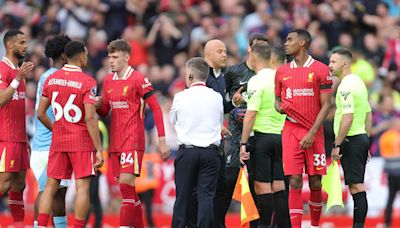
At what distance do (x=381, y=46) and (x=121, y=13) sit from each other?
6.54 m

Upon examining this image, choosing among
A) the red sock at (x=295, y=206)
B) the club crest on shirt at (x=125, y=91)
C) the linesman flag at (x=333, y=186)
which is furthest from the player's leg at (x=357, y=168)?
the club crest on shirt at (x=125, y=91)

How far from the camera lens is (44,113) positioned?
15.2m

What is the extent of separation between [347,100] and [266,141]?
1.35m

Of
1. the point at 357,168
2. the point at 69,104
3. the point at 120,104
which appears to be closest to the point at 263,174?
the point at 357,168

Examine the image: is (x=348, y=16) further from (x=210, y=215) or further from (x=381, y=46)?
(x=210, y=215)

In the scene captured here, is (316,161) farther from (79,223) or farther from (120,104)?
(79,223)

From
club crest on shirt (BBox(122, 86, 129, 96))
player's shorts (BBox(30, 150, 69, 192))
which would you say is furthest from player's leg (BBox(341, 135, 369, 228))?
player's shorts (BBox(30, 150, 69, 192))

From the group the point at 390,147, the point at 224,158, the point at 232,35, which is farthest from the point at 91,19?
the point at 224,158

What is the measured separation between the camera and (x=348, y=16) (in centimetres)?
2727

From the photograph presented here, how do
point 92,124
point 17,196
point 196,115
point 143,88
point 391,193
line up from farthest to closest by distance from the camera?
1. point 391,193
2. point 17,196
3. point 143,88
4. point 92,124
5. point 196,115

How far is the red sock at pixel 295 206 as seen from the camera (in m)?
15.3

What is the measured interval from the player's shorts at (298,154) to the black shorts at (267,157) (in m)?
0.49

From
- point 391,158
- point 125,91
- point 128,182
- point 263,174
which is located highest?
point 125,91

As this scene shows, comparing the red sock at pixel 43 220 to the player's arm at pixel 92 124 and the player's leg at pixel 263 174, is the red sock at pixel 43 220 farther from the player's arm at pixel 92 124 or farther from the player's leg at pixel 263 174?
the player's leg at pixel 263 174
